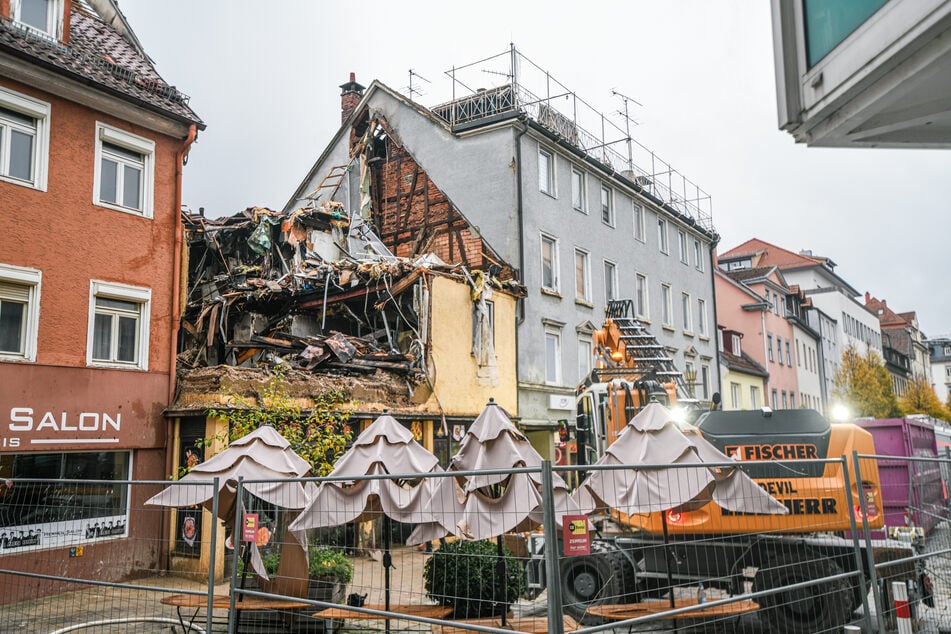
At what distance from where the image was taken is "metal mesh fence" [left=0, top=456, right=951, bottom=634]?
7102mm

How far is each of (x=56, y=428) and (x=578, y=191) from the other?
61.2 feet

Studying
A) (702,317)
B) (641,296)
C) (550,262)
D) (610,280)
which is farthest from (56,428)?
(702,317)

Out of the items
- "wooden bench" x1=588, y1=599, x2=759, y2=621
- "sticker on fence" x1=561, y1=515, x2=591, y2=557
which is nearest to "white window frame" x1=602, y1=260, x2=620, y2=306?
"wooden bench" x1=588, y1=599, x2=759, y2=621

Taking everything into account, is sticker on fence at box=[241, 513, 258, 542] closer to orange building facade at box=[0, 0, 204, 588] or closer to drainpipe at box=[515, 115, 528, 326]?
orange building facade at box=[0, 0, 204, 588]

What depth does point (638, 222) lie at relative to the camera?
103ft

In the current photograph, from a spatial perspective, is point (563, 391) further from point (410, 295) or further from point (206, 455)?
point (206, 455)

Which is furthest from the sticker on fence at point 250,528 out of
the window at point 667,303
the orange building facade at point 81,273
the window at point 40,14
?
the window at point 667,303

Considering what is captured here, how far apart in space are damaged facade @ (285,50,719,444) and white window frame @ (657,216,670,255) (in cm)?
285

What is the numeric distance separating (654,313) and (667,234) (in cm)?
444

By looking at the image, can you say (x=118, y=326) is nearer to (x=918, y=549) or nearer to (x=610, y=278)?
(x=918, y=549)

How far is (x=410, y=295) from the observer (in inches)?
770

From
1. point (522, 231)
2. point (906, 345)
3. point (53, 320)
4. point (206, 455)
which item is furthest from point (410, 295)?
point (906, 345)

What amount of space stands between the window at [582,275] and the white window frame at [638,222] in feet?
15.9

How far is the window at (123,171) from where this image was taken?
1438cm
